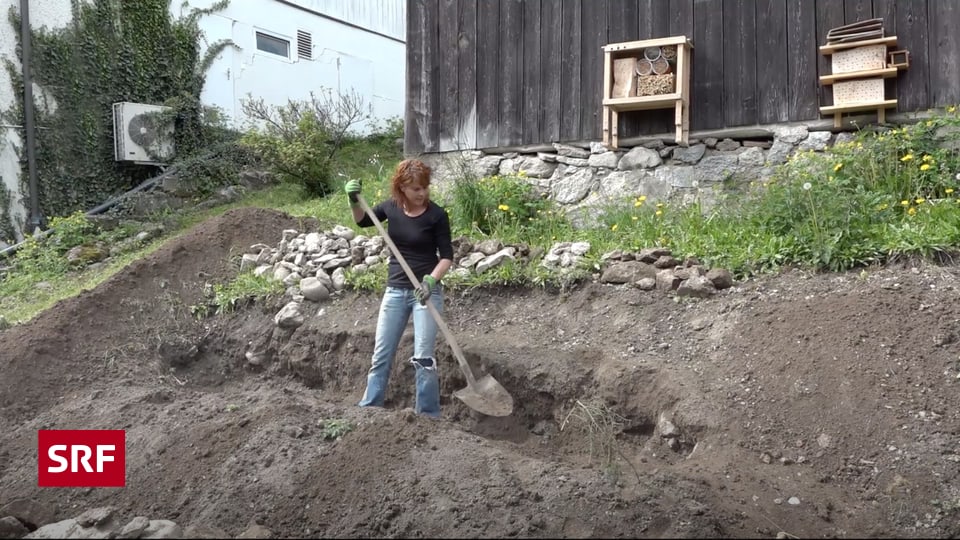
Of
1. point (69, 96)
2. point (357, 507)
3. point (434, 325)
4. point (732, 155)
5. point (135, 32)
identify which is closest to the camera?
point (357, 507)

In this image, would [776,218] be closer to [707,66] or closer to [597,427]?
[707,66]

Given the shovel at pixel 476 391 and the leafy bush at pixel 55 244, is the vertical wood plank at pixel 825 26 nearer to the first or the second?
the shovel at pixel 476 391

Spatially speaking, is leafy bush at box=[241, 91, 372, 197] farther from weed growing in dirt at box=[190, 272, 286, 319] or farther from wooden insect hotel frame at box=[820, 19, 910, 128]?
wooden insect hotel frame at box=[820, 19, 910, 128]

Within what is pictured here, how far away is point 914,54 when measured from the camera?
677 cm

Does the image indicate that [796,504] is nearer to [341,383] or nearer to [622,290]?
[622,290]

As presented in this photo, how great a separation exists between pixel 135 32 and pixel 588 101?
25.4 feet

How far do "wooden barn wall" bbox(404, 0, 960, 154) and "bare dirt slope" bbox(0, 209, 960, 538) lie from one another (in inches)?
90.3

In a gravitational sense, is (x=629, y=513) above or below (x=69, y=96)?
below

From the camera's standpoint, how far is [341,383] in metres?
6.01

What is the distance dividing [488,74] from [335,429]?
501 centimetres

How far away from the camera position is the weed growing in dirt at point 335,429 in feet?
14.5

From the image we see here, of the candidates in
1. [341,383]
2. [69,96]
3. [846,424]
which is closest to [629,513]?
[846,424]

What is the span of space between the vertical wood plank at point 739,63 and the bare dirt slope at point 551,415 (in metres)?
2.24

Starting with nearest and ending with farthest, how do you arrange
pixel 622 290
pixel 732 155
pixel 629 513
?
pixel 629 513
pixel 622 290
pixel 732 155
